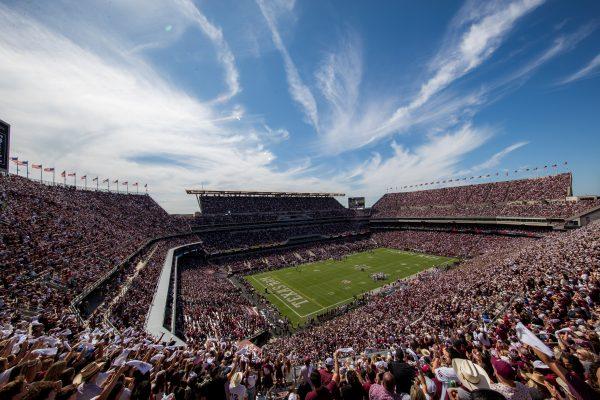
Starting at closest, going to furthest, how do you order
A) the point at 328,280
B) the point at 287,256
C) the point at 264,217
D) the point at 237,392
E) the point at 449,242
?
the point at 237,392
the point at 328,280
the point at 287,256
the point at 449,242
the point at 264,217

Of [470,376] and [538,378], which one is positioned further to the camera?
[538,378]

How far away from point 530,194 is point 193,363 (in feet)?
229

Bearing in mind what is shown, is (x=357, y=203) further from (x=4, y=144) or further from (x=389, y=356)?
(x=389, y=356)

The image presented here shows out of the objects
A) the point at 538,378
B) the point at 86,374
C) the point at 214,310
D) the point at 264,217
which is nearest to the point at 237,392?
the point at 86,374

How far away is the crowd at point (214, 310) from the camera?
20.4 meters

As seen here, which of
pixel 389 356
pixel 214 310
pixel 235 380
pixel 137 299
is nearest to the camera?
pixel 235 380

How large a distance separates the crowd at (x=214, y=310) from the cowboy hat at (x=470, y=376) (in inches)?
641

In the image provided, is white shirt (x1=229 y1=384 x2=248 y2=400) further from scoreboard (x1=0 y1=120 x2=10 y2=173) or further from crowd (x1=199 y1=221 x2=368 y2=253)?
crowd (x1=199 y1=221 x2=368 y2=253)

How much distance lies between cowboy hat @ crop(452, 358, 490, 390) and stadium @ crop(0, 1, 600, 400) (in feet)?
0.10

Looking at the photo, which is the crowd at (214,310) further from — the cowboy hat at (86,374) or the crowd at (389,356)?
the cowboy hat at (86,374)

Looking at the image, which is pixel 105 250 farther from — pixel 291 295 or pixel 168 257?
pixel 291 295

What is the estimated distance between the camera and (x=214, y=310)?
24.6 m

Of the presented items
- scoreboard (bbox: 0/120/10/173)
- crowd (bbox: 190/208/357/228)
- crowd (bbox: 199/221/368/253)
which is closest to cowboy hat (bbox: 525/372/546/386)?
scoreboard (bbox: 0/120/10/173)

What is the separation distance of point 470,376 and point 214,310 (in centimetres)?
2449
